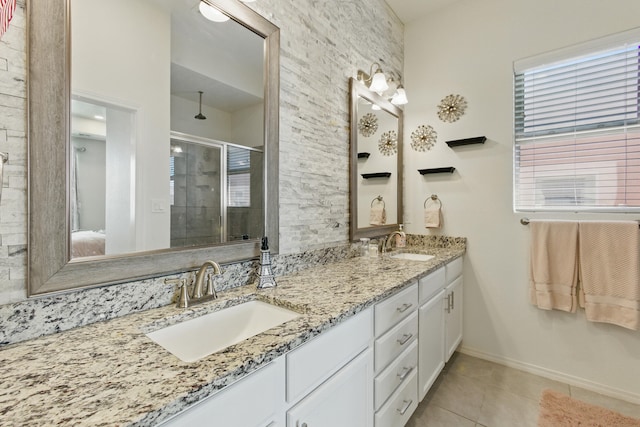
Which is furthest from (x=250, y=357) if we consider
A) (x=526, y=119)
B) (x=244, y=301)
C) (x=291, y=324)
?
(x=526, y=119)

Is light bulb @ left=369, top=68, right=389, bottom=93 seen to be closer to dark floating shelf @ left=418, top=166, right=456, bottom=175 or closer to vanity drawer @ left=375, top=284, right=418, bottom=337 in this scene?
dark floating shelf @ left=418, top=166, right=456, bottom=175

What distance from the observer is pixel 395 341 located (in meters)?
1.44

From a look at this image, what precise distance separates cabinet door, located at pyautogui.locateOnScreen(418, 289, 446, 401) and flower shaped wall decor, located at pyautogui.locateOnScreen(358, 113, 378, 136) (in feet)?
4.18

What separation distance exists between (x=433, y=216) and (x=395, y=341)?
A: 1.45m

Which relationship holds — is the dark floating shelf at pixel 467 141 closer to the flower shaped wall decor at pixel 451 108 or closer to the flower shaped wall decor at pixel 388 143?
the flower shaped wall decor at pixel 451 108

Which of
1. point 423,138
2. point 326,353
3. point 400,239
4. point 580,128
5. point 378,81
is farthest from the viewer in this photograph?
point 423,138

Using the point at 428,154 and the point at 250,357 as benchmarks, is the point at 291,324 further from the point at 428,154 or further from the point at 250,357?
the point at 428,154

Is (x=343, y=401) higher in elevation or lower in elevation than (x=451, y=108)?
lower

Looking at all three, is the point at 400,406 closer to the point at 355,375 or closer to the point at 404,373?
the point at 404,373

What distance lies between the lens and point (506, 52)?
234cm

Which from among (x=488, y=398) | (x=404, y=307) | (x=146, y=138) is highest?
(x=146, y=138)

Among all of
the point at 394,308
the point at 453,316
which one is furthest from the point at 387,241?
the point at 394,308

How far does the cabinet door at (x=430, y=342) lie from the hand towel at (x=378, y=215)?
700mm

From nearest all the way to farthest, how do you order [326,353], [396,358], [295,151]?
1. [326,353]
2. [396,358]
3. [295,151]
